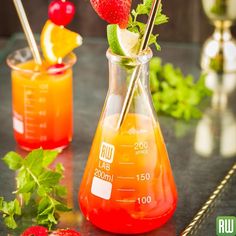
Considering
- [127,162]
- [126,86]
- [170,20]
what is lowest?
[170,20]

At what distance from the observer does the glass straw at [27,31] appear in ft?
6.69

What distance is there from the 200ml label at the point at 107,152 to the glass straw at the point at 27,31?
0.46m

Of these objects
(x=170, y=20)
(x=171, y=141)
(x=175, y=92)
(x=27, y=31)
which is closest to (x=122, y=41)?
(x=27, y=31)

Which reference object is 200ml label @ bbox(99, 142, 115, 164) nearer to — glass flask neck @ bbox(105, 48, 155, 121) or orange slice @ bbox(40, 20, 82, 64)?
glass flask neck @ bbox(105, 48, 155, 121)

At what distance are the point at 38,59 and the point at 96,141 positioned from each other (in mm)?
438

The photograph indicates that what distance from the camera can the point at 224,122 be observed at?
2.31 m

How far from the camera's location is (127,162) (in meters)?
1.69

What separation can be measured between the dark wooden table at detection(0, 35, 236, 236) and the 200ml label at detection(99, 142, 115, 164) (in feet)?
0.54

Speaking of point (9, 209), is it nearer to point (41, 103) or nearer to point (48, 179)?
point (48, 179)

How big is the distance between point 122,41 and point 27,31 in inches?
19.1

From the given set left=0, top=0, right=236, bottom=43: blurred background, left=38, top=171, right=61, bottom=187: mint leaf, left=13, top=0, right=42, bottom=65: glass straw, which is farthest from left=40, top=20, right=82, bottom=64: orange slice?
left=0, top=0, right=236, bottom=43: blurred background

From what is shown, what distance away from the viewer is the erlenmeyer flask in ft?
5.53

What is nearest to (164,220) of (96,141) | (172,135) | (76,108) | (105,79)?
(96,141)

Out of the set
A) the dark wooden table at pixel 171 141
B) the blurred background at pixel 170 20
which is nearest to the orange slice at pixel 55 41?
the dark wooden table at pixel 171 141
